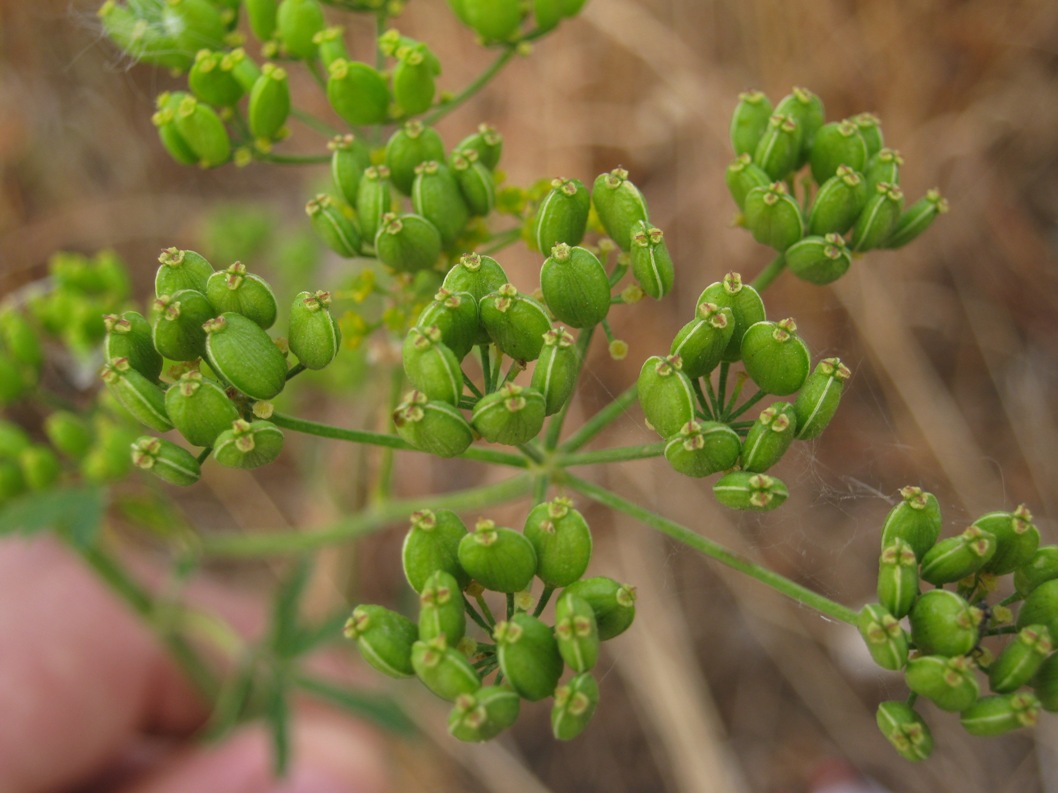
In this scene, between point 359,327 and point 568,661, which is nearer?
point 568,661

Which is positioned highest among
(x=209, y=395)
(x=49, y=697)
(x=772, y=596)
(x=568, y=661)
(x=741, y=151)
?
(x=209, y=395)

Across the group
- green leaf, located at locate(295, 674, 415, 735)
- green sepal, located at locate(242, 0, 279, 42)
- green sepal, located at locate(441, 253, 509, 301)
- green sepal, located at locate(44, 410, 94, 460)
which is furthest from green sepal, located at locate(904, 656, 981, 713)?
green sepal, located at locate(44, 410, 94, 460)

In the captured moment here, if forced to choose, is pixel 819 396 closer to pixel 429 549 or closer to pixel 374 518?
pixel 429 549

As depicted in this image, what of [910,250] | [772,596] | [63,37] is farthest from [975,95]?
[63,37]

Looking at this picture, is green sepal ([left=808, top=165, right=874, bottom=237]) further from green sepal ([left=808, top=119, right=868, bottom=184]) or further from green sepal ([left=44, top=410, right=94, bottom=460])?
green sepal ([left=44, top=410, right=94, bottom=460])

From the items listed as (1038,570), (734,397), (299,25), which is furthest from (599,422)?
(299,25)

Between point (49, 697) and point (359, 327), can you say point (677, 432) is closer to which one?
point (359, 327)
